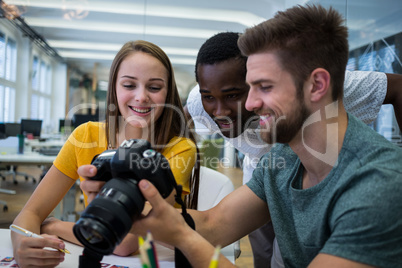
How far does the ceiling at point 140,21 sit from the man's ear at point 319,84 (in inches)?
164

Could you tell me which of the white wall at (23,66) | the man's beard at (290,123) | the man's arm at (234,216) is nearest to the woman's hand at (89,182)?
the man's arm at (234,216)

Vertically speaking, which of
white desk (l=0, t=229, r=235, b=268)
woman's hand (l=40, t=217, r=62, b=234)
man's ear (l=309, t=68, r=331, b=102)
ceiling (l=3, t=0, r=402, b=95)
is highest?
ceiling (l=3, t=0, r=402, b=95)

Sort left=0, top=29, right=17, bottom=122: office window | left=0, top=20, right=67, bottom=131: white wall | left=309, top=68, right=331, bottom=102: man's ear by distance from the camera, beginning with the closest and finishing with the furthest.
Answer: left=309, top=68, right=331, bottom=102: man's ear
left=0, top=29, right=17, bottom=122: office window
left=0, top=20, right=67, bottom=131: white wall

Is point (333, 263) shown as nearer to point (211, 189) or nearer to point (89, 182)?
point (89, 182)

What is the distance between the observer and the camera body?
55cm

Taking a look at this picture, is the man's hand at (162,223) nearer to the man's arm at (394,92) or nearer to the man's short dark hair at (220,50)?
the man's short dark hair at (220,50)

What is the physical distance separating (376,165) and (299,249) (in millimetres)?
294

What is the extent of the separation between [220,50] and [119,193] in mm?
817

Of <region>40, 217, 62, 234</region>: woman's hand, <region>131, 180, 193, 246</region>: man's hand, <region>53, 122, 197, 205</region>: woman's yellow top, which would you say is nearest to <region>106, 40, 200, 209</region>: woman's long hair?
<region>53, 122, 197, 205</region>: woman's yellow top

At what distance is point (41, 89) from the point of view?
29.1ft

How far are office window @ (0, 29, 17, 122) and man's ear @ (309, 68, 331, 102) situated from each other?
7.09m

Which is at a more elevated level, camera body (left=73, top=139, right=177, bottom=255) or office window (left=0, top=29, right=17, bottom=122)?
office window (left=0, top=29, right=17, bottom=122)

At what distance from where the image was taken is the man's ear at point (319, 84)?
772 millimetres

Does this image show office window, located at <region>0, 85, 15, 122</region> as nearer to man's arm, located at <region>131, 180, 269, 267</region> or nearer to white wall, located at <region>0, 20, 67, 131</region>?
white wall, located at <region>0, 20, 67, 131</region>
